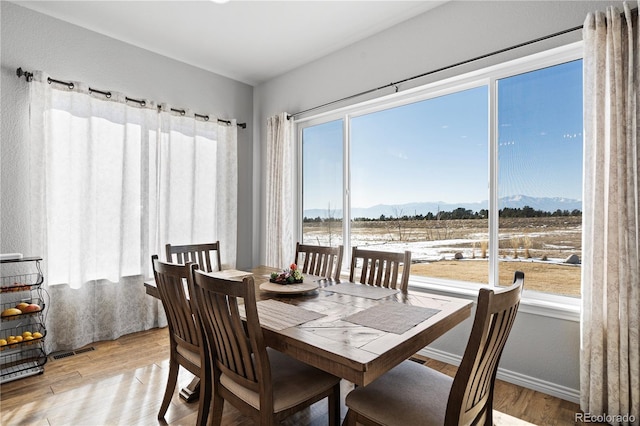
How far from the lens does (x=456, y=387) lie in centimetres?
116

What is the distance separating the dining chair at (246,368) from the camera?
4.42ft

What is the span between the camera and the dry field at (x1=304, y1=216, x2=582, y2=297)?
7.87 ft

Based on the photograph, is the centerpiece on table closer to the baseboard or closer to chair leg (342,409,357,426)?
chair leg (342,409,357,426)

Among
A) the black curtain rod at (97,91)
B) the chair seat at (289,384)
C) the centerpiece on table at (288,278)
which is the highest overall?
the black curtain rod at (97,91)

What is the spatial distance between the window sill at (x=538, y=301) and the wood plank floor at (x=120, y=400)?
0.55 metres

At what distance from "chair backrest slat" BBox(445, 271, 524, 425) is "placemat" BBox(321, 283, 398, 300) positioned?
74cm

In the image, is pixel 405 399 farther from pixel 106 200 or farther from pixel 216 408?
pixel 106 200

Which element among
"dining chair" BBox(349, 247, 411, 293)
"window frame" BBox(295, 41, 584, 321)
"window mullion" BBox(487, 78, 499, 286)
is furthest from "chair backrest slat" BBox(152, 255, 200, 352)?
"window mullion" BBox(487, 78, 499, 286)

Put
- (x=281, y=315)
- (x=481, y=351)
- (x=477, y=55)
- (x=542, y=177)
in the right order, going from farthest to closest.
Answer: (x=477, y=55), (x=542, y=177), (x=281, y=315), (x=481, y=351)

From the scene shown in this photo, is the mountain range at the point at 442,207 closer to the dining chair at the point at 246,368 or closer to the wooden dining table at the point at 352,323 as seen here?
the wooden dining table at the point at 352,323

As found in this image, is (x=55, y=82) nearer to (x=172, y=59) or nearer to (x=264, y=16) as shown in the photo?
(x=172, y=59)

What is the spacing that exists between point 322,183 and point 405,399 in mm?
2868

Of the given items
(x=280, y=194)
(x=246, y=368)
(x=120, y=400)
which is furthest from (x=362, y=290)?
(x=280, y=194)

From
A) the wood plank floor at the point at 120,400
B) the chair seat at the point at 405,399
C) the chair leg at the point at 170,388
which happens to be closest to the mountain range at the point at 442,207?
the wood plank floor at the point at 120,400
